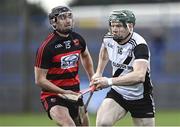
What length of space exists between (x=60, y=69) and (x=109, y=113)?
1.19m

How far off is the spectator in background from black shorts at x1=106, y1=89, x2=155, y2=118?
79cm

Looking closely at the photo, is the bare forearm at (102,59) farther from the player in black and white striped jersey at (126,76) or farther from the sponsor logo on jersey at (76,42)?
the sponsor logo on jersey at (76,42)

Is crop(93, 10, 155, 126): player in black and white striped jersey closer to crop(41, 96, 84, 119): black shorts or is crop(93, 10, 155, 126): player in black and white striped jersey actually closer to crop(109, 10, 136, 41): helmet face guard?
crop(109, 10, 136, 41): helmet face guard

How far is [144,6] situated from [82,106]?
84.8 ft

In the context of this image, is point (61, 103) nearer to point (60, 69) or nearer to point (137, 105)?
point (60, 69)

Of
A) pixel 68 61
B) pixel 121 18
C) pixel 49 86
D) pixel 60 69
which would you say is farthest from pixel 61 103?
pixel 121 18

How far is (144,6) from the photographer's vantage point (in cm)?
3769

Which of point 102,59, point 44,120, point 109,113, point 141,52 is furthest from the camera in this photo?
point 44,120

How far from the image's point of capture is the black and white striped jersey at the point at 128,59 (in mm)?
11305

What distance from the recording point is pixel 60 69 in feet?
39.3

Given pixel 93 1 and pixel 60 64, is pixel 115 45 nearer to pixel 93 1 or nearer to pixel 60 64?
pixel 60 64

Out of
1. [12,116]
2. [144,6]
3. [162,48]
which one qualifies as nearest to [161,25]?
[162,48]

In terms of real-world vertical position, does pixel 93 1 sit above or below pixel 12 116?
above

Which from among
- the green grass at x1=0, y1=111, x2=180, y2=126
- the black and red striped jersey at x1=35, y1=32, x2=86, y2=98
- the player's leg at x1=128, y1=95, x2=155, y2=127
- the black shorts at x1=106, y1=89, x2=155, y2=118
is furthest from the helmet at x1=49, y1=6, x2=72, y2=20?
the green grass at x1=0, y1=111, x2=180, y2=126
